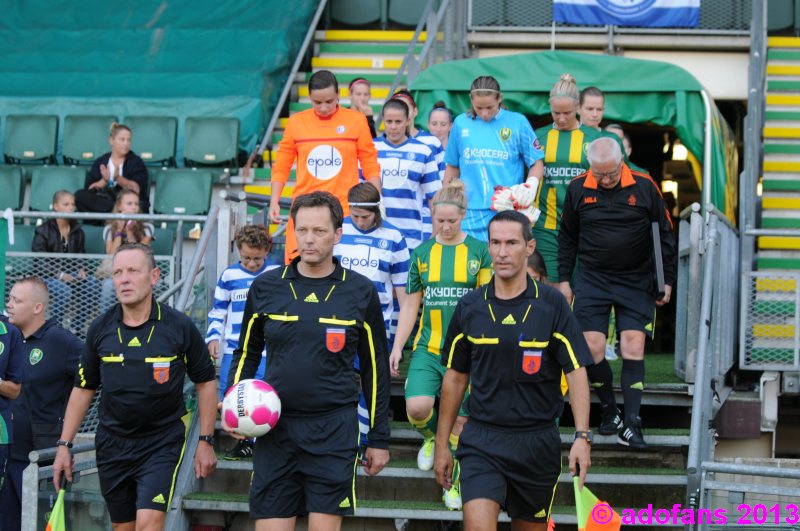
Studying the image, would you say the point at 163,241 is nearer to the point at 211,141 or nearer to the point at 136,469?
the point at 211,141

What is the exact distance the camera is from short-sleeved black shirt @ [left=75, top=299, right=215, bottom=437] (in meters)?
6.77

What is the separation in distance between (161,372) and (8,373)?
4.34ft

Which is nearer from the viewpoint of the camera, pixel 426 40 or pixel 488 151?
pixel 488 151

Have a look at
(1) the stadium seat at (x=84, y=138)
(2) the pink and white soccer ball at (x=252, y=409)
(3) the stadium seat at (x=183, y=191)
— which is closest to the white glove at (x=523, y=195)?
(2) the pink and white soccer ball at (x=252, y=409)

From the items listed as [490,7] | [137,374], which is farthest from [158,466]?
[490,7]

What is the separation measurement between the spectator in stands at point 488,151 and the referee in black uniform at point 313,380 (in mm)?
3356

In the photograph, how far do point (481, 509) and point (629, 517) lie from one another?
2206 millimetres

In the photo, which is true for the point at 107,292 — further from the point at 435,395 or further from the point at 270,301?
the point at 270,301

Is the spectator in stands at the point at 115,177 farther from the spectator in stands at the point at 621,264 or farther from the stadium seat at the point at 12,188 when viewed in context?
the spectator in stands at the point at 621,264

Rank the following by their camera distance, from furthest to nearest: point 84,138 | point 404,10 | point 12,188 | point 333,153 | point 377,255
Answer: point 404,10 < point 84,138 < point 12,188 < point 333,153 < point 377,255

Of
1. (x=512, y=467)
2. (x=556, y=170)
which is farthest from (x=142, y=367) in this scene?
(x=556, y=170)

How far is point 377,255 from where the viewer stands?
8.63m

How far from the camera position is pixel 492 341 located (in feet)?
21.1

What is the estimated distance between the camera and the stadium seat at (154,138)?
49.5ft
